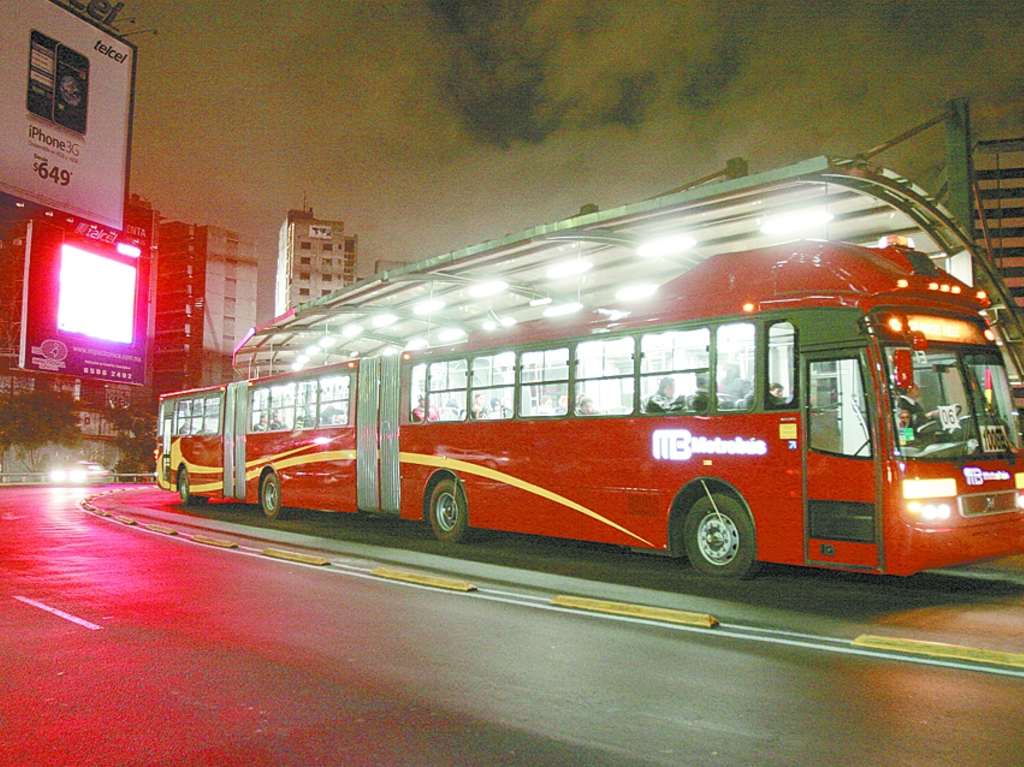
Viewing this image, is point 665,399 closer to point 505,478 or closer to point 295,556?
point 505,478

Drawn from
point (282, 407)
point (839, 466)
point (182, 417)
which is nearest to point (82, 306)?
point (182, 417)

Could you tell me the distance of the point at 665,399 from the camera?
35.6ft

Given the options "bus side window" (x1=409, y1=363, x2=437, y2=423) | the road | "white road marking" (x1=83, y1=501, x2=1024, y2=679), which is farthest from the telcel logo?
"bus side window" (x1=409, y1=363, x2=437, y2=423)

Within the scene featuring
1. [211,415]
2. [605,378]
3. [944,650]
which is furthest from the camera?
[211,415]

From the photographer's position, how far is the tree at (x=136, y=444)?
5631 centimetres

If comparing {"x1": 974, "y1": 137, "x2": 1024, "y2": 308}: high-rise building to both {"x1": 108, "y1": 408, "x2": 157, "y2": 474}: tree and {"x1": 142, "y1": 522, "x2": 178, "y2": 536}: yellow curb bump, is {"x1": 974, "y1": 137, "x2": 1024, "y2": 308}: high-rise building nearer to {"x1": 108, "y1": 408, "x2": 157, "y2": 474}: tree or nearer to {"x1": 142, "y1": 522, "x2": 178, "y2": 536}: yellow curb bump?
{"x1": 108, "y1": 408, "x2": 157, "y2": 474}: tree


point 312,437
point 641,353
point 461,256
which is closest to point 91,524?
point 312,437

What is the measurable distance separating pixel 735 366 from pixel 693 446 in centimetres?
111

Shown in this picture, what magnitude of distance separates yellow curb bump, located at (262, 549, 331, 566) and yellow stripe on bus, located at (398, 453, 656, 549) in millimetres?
2843

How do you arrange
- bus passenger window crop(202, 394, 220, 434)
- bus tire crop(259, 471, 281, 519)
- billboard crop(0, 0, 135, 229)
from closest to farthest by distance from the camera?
1. billboard crop(0, 0, 135, 229)
2. bus tire crop(259, 471, 281, 519)
3. bus passenger window crop(202, 394, 220, 434)

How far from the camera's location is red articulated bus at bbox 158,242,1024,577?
8625 mm

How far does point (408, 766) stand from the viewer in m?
4.19

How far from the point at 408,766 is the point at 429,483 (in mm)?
10824

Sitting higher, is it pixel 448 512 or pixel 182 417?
pixel 182 417
